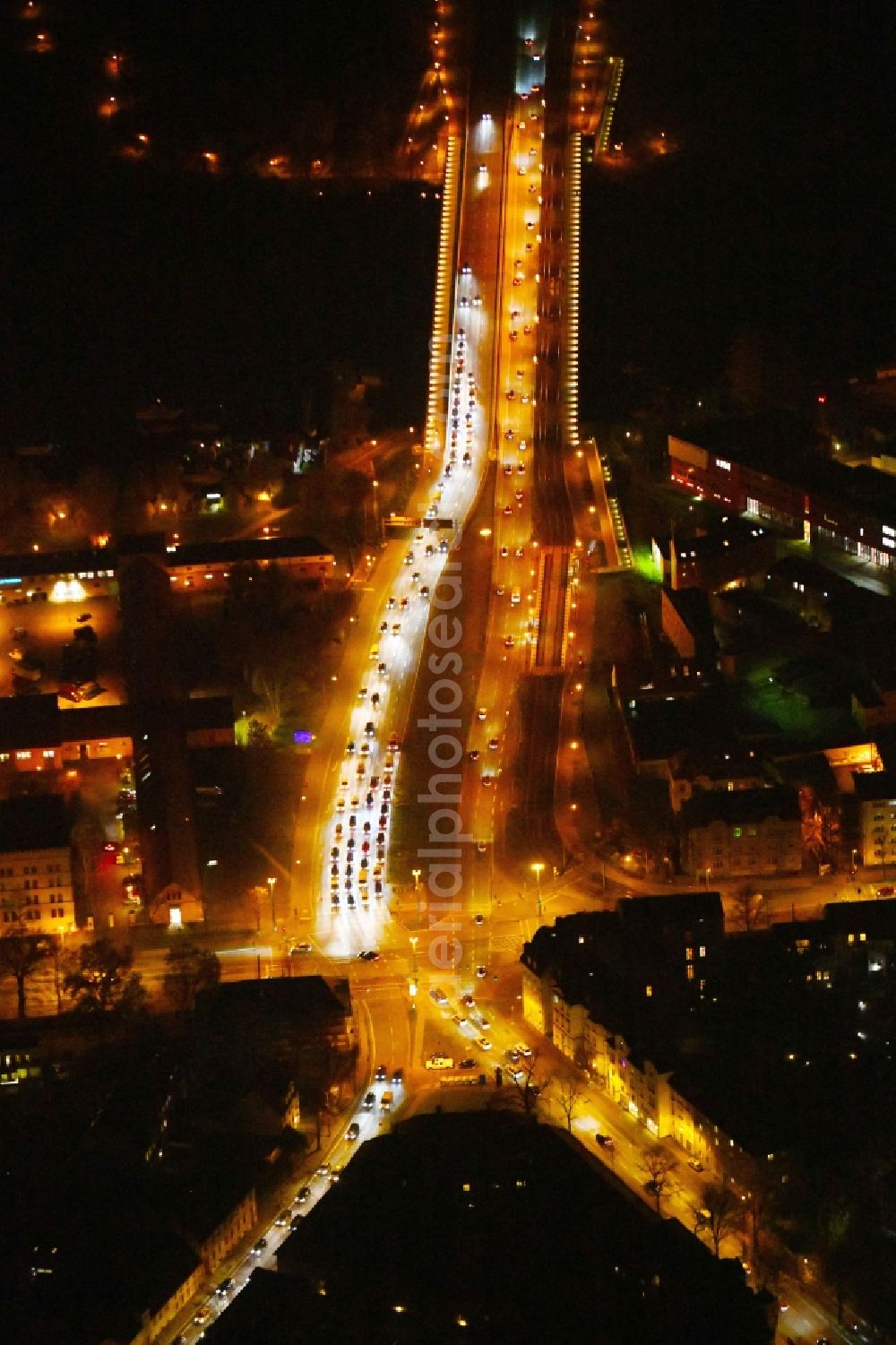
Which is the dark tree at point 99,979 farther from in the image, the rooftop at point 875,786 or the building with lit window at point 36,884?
the rooftop at point 875,786

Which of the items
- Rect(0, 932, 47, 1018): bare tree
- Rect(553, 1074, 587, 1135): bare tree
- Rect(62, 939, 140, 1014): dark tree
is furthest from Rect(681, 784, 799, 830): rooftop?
Rect(0, 932, 47, 1018): bare tree

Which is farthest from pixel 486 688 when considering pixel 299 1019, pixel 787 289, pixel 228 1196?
pixel 787 289

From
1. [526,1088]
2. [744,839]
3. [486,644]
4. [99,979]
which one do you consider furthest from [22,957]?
[486,644]

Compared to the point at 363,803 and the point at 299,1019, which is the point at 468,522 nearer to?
the point at 363,803

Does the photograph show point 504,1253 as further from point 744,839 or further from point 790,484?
point 790,484

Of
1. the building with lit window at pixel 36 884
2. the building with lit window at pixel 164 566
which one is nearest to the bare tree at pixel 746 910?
the building with lit window at pixel 36 884
